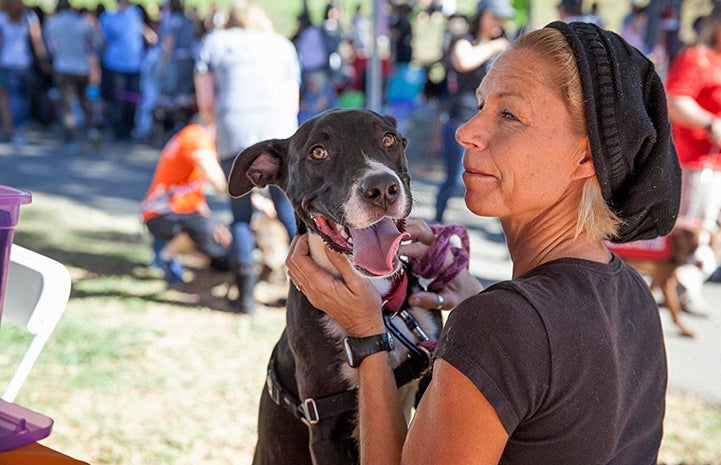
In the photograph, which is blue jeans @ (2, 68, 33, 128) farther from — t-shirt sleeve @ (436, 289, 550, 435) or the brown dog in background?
t-shirt sleeve @ (436, 289, 550, 435)

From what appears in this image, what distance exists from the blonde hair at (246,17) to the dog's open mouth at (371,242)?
3.98 meters

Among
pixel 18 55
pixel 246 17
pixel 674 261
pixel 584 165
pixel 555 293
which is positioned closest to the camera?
pixel 555 293

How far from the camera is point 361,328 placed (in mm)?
1933

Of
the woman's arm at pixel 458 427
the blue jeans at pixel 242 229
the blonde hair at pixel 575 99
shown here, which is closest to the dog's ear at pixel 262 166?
the blonde hair at pixel 575 99

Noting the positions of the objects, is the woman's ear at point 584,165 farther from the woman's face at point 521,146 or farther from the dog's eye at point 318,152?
the dog's eye at point 318,152

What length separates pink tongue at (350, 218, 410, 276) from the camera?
2.06 meters

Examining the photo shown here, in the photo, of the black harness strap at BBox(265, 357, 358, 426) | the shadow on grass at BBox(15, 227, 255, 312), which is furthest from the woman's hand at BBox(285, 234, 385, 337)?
the shadow on grass at BBox(15, 227, 255, 312)

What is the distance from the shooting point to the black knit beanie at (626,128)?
1.59 metres

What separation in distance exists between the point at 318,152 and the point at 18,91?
14456 millimetres

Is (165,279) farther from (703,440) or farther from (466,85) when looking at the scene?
(703,440)

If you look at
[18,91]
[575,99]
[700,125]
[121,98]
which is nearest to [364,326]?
[575,99]

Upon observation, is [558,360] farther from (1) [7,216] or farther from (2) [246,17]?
(2) [246,17]

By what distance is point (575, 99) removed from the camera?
64.7 inches

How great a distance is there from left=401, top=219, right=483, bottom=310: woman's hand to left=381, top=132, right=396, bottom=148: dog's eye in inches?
9.5
